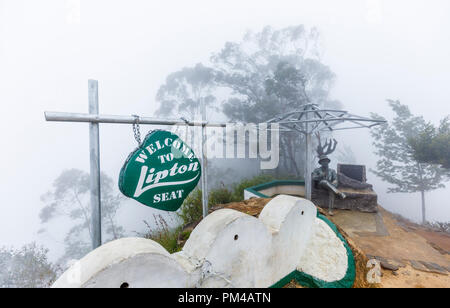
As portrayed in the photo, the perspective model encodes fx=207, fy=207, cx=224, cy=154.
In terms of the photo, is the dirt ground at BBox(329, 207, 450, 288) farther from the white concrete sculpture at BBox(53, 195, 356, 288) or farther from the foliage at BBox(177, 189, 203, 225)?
the foliage at BBox(177, 189, 203, 225)

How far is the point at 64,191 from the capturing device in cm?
2008

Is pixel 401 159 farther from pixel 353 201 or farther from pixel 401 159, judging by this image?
pixel 353 201

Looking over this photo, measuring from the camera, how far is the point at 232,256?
1.86m

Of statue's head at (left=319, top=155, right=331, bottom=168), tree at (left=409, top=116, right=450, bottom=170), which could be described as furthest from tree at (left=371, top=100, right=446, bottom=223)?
statue's head at (left=319, top=155, right=331, bottom=168)

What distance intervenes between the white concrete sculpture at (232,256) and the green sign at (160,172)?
337mm

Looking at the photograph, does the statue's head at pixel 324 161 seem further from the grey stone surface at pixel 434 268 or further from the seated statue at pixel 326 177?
the grey stone surface at pixel 434 268

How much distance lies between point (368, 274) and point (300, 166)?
15476 mm

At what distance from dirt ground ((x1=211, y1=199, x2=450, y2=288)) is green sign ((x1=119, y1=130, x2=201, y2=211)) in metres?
1.93

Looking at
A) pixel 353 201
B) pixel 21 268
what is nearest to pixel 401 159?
pixel 353 201

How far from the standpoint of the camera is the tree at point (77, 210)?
1898 cm

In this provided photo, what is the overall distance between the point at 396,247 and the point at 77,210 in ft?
76.3

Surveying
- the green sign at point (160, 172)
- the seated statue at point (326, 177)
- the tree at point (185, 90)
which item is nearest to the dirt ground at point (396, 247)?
the seated statue at point (326, 177)

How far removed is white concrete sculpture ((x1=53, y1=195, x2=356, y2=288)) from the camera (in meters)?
1.22
